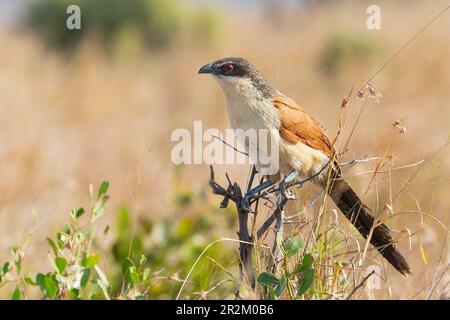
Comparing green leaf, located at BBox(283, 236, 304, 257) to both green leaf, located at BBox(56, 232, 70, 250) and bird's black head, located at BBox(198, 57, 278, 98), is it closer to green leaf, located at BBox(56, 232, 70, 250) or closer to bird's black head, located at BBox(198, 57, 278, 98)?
green leaf, located at BBox(56, 232, 70, 250)

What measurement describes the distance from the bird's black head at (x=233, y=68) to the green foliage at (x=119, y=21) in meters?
13.8

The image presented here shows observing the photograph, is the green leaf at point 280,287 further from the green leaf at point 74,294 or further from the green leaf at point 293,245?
the green leaf at point 74,294

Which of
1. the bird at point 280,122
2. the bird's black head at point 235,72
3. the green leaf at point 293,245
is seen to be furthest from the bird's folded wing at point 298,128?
the green leaf at point 293,245

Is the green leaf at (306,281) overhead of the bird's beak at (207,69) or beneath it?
beneath

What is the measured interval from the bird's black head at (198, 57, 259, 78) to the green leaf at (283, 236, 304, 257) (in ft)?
3.71

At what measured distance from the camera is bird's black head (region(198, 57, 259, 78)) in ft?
11.5

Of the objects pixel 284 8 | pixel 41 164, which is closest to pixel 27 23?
pixel 284 8

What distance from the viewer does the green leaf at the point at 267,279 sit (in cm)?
245

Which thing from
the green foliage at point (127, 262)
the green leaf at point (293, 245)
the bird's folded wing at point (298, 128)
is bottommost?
the green foliage at point (127, 262)

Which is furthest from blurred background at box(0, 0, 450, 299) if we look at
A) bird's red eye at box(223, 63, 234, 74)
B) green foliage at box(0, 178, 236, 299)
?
bird's red eye at box(223, 63, 234, 74)

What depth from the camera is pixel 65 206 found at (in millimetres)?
6391

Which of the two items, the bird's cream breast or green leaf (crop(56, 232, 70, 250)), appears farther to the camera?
the bird's cream breast
